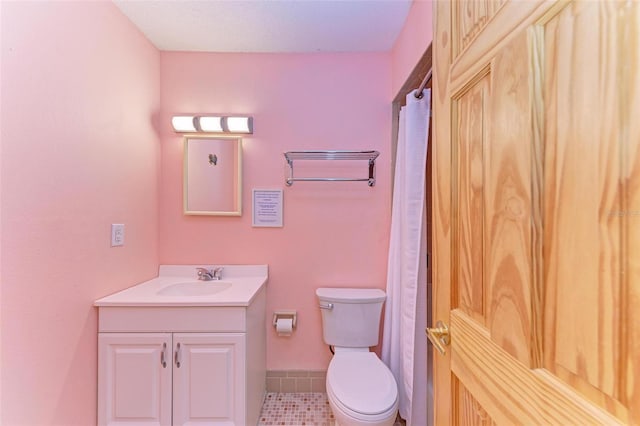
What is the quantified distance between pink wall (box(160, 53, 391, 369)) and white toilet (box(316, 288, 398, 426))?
159 millimetres

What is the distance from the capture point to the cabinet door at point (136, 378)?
4.48ft

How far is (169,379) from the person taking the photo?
1.37 m

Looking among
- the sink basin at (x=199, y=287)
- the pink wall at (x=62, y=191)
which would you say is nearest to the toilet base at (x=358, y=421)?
the sink basin at (x=199, y=287)

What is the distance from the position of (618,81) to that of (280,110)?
1.80 m

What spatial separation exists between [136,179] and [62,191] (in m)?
0.51

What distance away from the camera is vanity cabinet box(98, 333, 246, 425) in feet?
4.48

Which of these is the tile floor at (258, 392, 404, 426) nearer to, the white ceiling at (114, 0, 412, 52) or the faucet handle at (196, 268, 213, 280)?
the faucet handle at (196, 268, 213, 280)

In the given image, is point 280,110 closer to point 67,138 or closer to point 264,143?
point 264,143

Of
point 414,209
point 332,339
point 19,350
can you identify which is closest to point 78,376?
point 19,350

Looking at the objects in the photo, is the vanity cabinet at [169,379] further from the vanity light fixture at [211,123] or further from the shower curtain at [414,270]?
the vanity light fixture at [211,123]

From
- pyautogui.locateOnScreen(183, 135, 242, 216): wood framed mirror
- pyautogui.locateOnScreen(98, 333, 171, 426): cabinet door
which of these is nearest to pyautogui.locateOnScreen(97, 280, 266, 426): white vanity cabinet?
pyautogui.locateOnScreen(98, 333, 171, 426): cabinet door

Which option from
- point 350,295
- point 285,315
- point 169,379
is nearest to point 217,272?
point 285,315

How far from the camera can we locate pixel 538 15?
0.47m

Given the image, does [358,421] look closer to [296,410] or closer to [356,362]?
[356,362]
